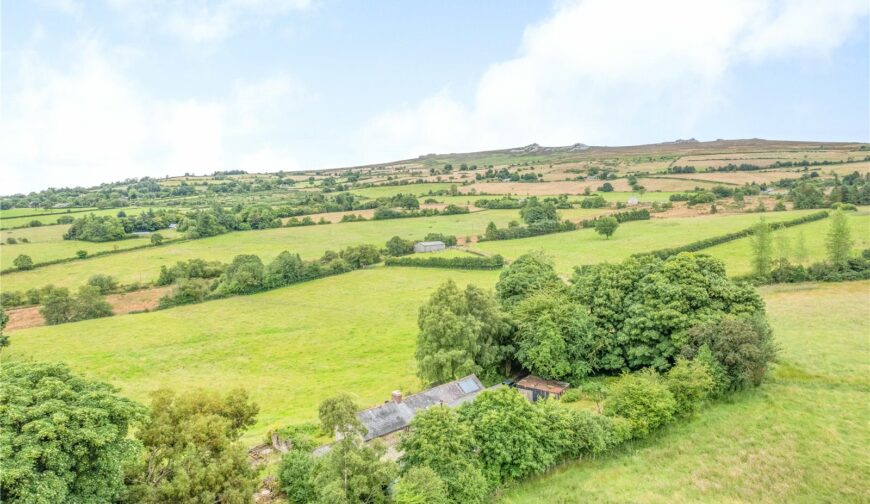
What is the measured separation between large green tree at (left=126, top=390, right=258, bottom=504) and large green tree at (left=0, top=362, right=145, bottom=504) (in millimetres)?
1837

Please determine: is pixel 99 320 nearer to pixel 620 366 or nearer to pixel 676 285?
pixel 620 366

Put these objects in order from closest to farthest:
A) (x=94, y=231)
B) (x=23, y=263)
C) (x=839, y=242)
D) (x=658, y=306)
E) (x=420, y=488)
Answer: (x=420, y=488), (x=658, y=306), (x=839, y=242), (x=23, y=263), (x=94, y=231)

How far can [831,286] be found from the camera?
5284 centimetres

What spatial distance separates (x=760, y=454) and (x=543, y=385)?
13332mm

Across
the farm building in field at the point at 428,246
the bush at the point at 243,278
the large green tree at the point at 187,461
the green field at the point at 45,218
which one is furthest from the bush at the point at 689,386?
the green field at the point at 45,218

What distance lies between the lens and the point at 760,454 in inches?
995

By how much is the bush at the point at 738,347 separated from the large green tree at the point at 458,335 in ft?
43.1

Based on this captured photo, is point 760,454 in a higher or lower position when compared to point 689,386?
lower

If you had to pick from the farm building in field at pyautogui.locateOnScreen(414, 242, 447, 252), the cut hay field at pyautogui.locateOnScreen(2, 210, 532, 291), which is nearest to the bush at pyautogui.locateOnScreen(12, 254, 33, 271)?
the cut hay field at pyautogui.locateOnScreen(2, 210, 532, 291)

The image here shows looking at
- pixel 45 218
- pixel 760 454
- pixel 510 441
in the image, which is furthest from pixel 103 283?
pixel 760 454

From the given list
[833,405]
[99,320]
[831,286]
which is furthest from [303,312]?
[831,286]

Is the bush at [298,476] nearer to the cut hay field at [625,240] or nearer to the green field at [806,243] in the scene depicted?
the cut hay field at [625,240]

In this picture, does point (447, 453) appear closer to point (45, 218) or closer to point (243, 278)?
point (243, 278)

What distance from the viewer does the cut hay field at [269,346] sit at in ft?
A: 132
